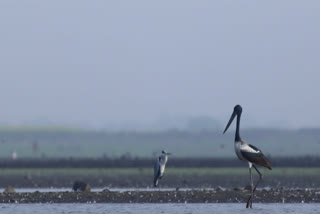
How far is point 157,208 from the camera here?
100 ft

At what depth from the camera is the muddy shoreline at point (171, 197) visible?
107 feet

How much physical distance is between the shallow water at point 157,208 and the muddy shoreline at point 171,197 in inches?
40.2

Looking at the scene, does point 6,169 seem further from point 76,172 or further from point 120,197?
A: point 120,197

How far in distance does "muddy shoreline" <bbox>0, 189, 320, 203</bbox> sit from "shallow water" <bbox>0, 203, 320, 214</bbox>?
3.35 feet

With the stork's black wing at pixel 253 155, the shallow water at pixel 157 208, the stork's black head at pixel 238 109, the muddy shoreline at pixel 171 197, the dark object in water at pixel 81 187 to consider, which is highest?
the stork's black head at pixel 238 109

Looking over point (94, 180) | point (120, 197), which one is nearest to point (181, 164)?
point (94, 180)

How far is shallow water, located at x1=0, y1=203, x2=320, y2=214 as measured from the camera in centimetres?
2944

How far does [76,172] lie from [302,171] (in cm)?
1137

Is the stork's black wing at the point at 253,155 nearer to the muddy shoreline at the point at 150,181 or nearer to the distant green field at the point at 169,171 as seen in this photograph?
the muddy shoreline at the point at 150,181

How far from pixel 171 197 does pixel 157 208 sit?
8.78ft

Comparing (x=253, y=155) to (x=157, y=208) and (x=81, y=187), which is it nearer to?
(x=157, y=208)

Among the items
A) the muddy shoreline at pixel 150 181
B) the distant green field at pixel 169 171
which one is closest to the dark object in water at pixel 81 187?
the muddy shoreline at pixel 150 181

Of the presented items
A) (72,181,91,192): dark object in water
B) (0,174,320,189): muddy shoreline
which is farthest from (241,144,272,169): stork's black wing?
(0,174,320,189): muddy shoreline

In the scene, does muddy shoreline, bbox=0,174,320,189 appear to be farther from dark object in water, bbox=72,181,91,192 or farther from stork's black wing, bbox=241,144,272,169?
stork's black wing, bbox=241,144,272,169
